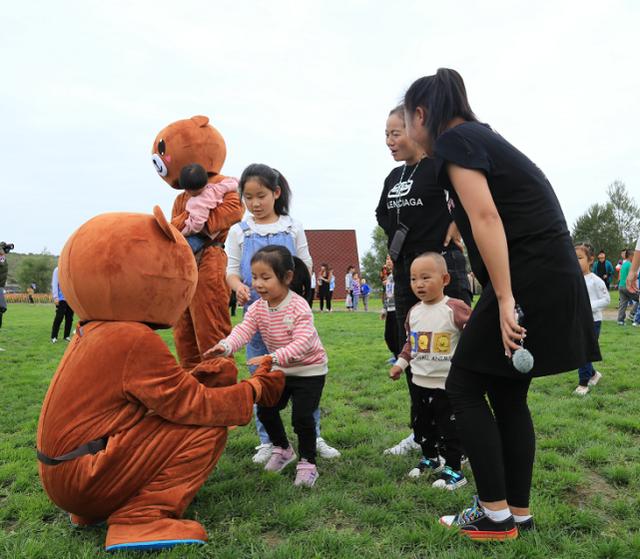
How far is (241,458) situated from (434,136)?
2.52 metres

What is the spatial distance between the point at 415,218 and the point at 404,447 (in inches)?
63.2

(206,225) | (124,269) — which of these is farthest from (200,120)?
(124,269)

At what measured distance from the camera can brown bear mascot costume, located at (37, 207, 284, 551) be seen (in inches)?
93.0

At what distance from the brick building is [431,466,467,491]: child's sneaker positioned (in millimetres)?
30485

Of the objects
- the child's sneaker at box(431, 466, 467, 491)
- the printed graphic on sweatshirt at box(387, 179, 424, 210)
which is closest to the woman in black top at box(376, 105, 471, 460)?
the printed graphic on sweatshirt at box(387, 179, 424, 210)

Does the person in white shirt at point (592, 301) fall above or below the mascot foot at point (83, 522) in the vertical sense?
above

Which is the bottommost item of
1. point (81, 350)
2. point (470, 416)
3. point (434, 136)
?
point (470, 416)

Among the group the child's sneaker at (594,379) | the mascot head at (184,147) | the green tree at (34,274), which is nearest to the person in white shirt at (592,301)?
the child's sneaker at (594,379)

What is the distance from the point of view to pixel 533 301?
219cm

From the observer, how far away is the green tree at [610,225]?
1853 inches

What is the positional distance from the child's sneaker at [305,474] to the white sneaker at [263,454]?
16.0 inches

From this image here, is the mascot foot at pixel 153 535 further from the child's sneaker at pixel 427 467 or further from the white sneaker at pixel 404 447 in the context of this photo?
the white sneaker at pixel 404 447

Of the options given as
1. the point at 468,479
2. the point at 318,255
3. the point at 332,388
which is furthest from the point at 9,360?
the point at 318,255

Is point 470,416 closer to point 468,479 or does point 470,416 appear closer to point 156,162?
point 468,479
